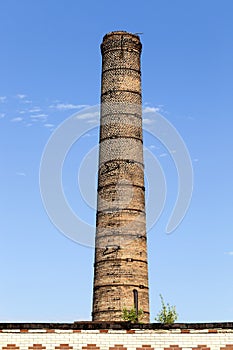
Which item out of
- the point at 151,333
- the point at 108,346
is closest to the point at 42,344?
the point at 108,346

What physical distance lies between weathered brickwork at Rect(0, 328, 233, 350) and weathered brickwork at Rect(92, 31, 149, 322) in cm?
1254

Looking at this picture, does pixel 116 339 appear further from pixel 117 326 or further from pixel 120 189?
pixel 120 189

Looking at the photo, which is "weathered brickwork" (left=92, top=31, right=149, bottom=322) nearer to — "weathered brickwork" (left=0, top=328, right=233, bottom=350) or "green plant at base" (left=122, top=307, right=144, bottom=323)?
"green plant at base" (left=122, top=307, right=144, bottom=323)

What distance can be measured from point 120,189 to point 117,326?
14333 mm

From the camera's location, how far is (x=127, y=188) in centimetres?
2727

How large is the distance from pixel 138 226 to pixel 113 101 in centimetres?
587

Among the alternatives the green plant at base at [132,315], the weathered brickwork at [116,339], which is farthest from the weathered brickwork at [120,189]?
the weathered brickwork at [116,339]

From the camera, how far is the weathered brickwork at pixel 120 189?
26.1 m

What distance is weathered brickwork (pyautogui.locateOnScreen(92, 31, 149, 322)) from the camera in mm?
26141

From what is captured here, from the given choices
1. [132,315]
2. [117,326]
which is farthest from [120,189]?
[117,326]

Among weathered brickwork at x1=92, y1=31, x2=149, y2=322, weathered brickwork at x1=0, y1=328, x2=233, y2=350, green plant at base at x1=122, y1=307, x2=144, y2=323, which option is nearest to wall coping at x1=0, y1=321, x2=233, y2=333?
weathered brickwork at x1=0, y1=328, x2=233, y2=350

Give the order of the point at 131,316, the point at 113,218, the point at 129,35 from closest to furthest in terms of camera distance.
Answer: the point at 131,316 → the point at 113,218 → the point at 129,35

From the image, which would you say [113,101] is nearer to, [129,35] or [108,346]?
[129,35]

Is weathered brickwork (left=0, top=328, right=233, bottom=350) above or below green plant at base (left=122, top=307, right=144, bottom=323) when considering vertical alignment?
below
